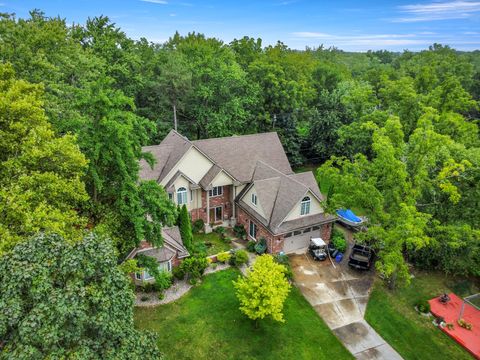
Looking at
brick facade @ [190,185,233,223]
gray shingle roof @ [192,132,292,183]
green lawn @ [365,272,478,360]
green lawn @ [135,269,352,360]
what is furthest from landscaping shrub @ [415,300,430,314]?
brick facade @ [190,185,233,223]

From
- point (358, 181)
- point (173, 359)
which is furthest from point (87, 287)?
point (358, 181)

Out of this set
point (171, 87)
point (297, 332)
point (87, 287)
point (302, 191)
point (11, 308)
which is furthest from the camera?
point (171, 87)

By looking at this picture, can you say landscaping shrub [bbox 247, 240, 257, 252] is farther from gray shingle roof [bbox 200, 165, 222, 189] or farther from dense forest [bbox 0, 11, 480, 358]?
dense forest [bbox 0, 11, 480, 358]

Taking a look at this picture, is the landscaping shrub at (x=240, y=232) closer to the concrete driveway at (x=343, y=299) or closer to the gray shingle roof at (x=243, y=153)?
the gray shingle roof at (x=243, y=153)

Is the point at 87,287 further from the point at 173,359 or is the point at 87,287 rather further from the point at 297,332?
the point at 297,332


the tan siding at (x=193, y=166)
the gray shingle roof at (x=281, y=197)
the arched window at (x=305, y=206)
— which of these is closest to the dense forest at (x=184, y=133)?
the arched window at (x=305, y=206)
